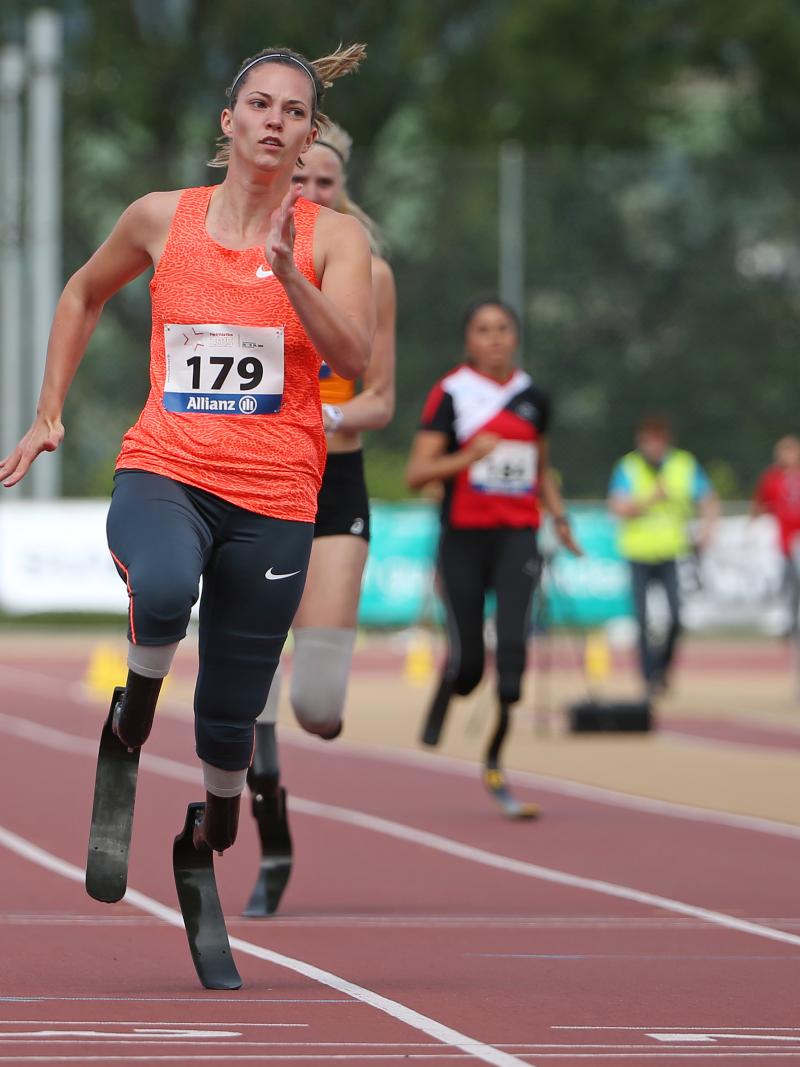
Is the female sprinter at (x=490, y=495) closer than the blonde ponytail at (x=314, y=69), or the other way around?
the blonde ponytail at (x=314, y=69)

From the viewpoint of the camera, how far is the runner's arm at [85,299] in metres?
6.05

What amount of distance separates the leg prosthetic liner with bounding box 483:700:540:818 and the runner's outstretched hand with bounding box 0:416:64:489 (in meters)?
5.19

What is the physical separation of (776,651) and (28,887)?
64.6 feet

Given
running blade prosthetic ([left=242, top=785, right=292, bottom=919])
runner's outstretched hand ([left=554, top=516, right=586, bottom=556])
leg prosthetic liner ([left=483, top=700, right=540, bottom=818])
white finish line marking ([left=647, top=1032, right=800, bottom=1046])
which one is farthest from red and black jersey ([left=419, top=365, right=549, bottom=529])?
white finish line marking ([left=647, top=1032, right=800, bottom=1046])

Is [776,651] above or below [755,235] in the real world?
below

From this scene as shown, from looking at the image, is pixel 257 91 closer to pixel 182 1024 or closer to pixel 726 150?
pixel 182 1024

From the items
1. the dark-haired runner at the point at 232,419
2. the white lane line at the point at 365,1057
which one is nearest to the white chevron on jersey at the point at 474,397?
the dark-haired runner at the point at 232,419

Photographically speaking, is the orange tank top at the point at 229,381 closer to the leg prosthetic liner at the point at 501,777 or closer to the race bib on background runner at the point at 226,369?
the race bib on background runner at the point at 226,369

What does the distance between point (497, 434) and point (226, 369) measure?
18.2 feet

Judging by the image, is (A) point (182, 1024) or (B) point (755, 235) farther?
(B) point (755, 235)

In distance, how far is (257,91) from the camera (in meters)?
5.92

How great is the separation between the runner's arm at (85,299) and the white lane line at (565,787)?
196 inches

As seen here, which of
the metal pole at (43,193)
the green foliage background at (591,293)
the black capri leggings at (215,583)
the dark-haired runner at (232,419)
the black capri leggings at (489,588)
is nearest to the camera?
the black capri leggings at (215,583)

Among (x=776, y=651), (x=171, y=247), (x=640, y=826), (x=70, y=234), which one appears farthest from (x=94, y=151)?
(x=171, y=247)
